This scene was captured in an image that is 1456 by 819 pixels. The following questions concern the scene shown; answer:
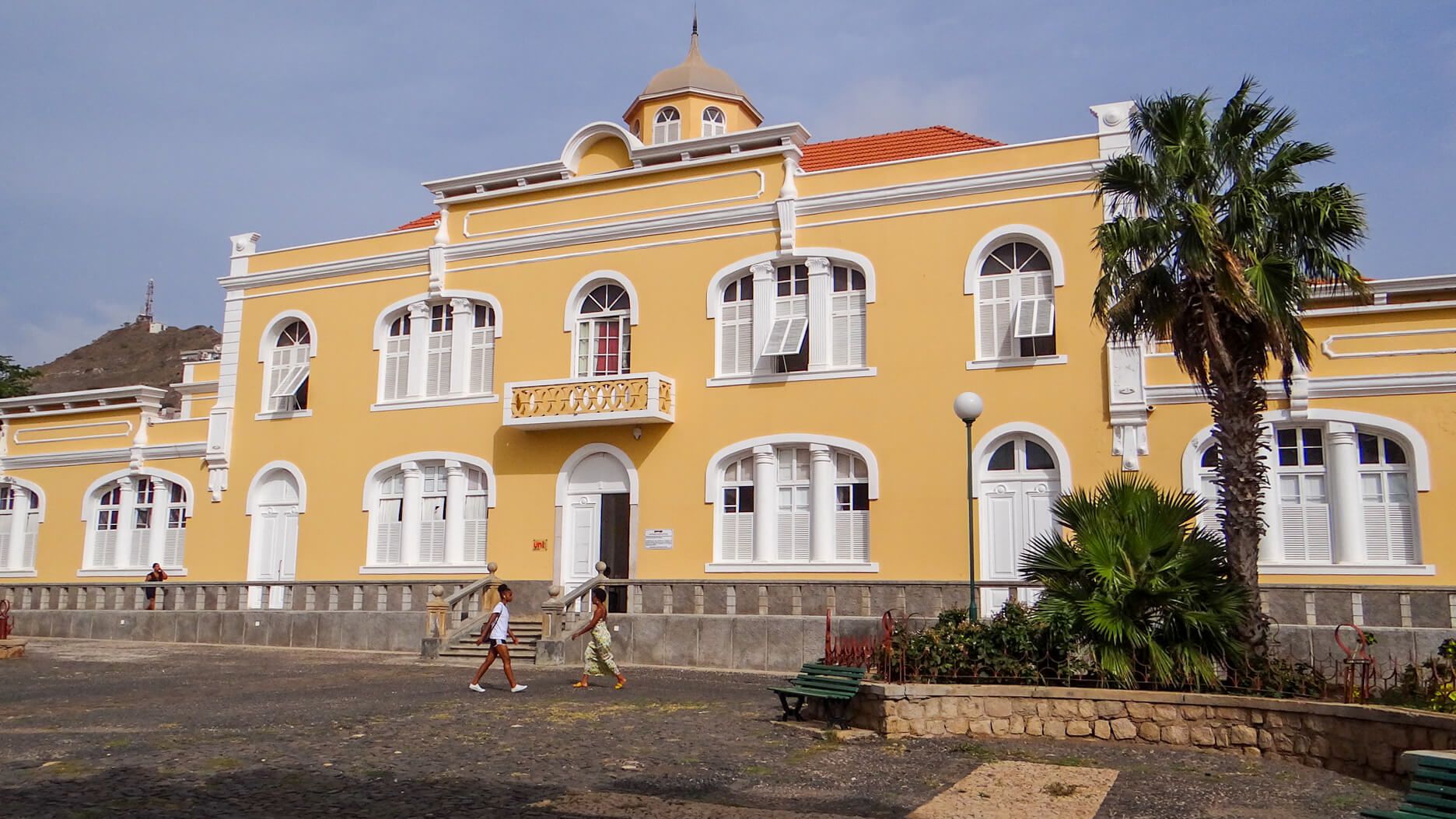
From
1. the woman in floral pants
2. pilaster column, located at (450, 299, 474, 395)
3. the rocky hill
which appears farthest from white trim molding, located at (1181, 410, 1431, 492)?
the rocky hill

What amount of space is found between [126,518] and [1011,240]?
70.1ft

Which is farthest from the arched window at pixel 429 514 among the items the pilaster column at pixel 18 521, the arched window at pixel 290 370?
the pilaster column at pixel 18 521

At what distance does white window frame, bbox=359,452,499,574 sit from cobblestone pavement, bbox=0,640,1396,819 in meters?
→ 9.12

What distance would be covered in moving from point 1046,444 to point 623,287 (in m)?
8.84

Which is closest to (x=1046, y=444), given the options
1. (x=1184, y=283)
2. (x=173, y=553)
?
(x=1184, y=283)

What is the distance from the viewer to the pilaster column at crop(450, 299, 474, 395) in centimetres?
2577

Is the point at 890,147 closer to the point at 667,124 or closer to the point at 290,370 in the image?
the point at 667,124

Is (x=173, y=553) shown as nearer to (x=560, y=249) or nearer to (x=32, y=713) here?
(x=560, y=249)

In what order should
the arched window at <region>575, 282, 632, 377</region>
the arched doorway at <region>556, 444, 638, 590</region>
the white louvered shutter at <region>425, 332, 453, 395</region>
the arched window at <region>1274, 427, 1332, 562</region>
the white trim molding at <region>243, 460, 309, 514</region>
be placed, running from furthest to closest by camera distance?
the white trim molding at <region>243, 460, 309, 514</region> → the white louvered shutter at <region>425, 332, 453, 395</region> → the arched window at <region>575, 282, 632, 377</region> → the arched doorway at <region>556, 444, 638, 590</region> → the arched window at <region>1274, 427, 1332, 562</region>

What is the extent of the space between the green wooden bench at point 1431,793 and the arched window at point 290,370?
2395cm

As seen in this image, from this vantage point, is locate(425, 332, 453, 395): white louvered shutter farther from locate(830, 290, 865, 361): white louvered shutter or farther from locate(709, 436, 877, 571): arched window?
locate(830, 290, 865, 361): white louvered shutter

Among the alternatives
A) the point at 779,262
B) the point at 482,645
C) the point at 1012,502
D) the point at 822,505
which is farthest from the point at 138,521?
the point at 1012,502

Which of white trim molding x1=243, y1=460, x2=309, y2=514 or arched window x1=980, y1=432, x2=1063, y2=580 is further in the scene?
white trim molding x1=243, y1=460, x2=309, y2=514

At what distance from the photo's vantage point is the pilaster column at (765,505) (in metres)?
22.3
